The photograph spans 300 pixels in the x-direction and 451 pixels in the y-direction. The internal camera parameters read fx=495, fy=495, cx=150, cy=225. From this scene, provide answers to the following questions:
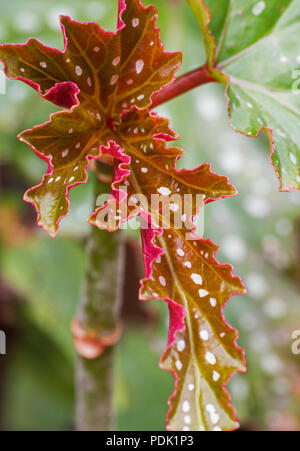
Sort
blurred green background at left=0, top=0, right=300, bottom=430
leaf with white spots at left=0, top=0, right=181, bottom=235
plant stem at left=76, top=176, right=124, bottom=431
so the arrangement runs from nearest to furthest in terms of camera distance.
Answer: leaf with white spots at left=0, top=0, right=181, bottom=235 < plant stem at left=76, top=176, right=124, bottom=431 < blurred green background at left=0, top=0, right=300, bottom=430

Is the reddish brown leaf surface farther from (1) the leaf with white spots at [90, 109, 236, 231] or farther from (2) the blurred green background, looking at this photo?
(2) the blurred green background

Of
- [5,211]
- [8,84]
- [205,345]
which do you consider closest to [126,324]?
[5,211]

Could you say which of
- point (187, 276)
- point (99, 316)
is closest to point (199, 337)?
point (187, 276)

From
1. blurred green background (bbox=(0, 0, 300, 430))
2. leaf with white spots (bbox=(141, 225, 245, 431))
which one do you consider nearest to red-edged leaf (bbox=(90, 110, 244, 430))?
leaf with white spots (bbox=(141, 225, 245, 431))

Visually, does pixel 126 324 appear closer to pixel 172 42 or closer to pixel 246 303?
pixel 246 303

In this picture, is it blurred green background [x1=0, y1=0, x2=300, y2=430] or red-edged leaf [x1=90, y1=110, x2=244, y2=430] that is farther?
blurred green background [x1=0, y1=0, x2=300, y2=430]

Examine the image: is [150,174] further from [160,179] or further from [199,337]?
[199,337]
